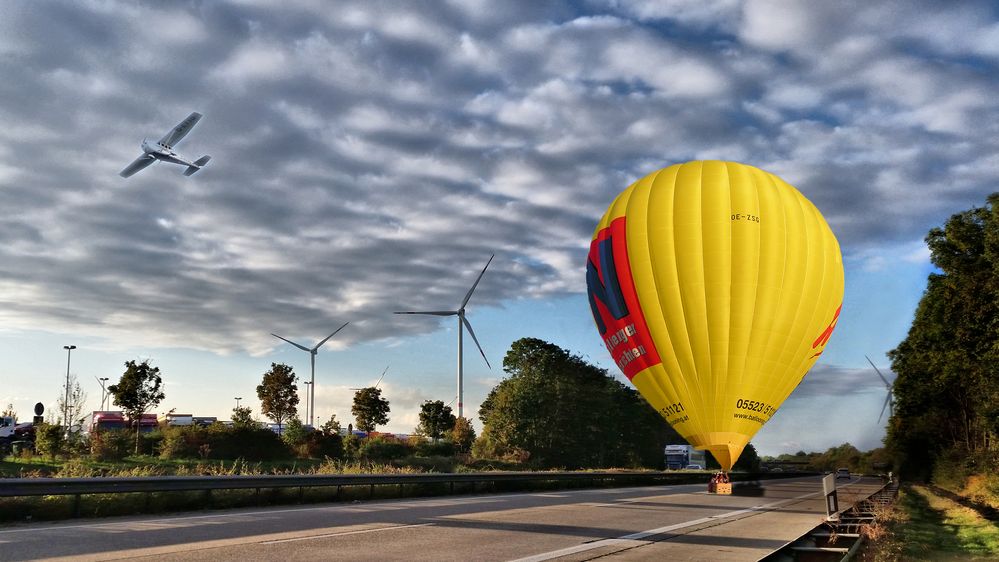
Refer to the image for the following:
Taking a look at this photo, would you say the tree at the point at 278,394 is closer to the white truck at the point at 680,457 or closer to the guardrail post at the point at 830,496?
the white truck at the point at 680,457

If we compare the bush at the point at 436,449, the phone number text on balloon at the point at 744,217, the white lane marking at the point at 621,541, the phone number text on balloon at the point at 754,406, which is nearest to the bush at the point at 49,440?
the bush at the point at 436,449

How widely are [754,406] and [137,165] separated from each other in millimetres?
76737

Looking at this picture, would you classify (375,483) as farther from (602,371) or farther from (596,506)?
(602,371)

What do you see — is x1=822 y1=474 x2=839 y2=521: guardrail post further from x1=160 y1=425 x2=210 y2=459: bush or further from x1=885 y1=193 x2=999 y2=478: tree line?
x1=160 y1=425 x2=210 y2=459: bush

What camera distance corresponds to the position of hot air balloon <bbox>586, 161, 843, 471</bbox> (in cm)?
2448

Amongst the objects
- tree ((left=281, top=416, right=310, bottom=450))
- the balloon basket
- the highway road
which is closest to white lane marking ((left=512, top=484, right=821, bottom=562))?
the highway road

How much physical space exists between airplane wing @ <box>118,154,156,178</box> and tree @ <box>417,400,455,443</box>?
44.0m

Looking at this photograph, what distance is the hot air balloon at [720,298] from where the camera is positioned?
24.5 m

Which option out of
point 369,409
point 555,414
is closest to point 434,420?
point 369,409

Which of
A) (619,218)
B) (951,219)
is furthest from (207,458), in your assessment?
(951,219)

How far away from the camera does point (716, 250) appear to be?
2534cm

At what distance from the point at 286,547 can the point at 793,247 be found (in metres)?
19.6

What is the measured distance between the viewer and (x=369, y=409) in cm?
9181

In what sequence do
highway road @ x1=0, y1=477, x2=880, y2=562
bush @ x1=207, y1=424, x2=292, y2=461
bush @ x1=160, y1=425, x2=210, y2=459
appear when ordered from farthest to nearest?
bush @ x1=207, y1=424, x2=292, y2=461
bush @ x1=160, y1=425, x2=210, y2=459
highway road @ x1=0, y1=477, x2=880, y2=562
